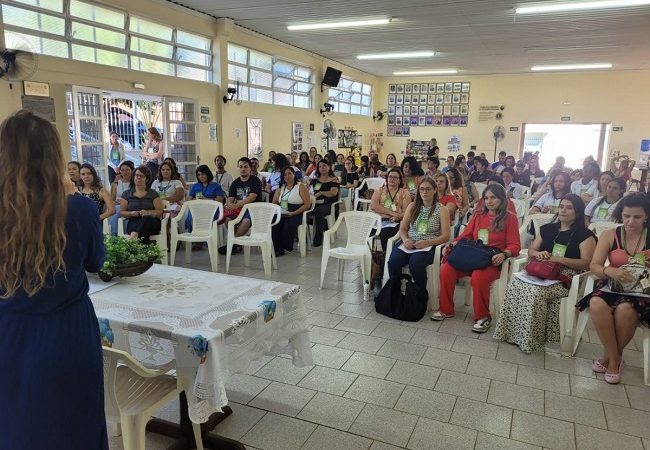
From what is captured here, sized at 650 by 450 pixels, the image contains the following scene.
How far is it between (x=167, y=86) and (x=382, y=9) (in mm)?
3342

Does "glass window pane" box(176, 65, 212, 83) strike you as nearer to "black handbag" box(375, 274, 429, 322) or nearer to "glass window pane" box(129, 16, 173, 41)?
"glass window pane" box(129, 16, 173, 41)

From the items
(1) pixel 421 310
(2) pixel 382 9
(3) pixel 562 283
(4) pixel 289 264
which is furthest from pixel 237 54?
(3) pixel 562 283

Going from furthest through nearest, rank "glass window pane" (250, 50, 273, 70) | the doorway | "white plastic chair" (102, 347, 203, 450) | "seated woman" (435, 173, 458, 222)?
1. the doorway
2. "glass window pane" (250, 50, 273, 70)
3. "seated woman" (435, 173, 458, 222)
4. "white plastic chair" (102, 347, 203, 450)

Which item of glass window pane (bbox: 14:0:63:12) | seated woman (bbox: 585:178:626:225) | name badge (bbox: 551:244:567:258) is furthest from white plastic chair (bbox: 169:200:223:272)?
seated woman (bbox: 585:178:626:225)

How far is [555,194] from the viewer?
211 inches

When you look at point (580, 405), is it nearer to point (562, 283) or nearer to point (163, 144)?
point (562, 283)

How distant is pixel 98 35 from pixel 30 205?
5.68 meters

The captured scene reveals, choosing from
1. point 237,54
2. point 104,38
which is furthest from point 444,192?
point 237,54

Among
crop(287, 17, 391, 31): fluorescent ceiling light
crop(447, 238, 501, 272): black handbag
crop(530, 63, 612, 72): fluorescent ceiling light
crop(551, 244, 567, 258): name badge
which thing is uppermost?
crop(530, 63, 612, 72): fluorescent ceiling light

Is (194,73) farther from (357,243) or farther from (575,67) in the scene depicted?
(575,67)

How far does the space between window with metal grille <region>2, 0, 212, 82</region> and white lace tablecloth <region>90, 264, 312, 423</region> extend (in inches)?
167

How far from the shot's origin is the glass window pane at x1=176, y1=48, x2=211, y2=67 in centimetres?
734

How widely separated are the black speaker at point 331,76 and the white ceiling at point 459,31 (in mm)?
331

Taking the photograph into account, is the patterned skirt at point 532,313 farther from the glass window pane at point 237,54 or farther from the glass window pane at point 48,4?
the glass window pane at point 237,54
